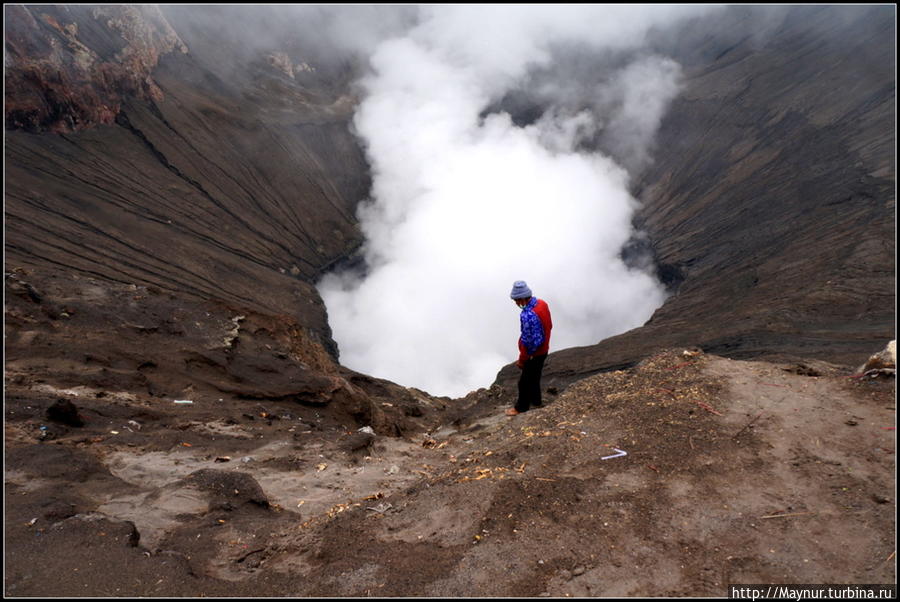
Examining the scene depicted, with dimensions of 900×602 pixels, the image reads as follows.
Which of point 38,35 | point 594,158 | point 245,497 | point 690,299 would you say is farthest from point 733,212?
point 38,35

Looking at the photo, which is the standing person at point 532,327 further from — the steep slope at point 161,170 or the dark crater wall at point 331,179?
the steep slope at point 161,170

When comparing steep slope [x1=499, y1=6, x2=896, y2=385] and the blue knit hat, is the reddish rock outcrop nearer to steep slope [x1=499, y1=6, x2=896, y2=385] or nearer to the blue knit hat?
steep slope [x1=499, y1=6, x2=896, y2=385]

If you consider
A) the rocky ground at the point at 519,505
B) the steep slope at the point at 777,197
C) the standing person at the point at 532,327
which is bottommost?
the rocky ground at the point at 519,505

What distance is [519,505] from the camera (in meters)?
3.36

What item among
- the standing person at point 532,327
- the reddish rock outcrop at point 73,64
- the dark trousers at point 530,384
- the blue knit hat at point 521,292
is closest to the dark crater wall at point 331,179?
the reddish rock outcrop at point 73,64

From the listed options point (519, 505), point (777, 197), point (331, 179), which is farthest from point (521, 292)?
point (331, 179)

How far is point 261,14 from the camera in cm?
3831

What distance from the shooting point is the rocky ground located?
2.78 meters

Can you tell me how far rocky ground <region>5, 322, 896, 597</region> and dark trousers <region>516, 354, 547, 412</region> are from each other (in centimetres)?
96

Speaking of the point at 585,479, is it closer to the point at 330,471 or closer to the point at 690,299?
the point at 330,471

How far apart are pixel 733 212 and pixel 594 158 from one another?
41.9 feet

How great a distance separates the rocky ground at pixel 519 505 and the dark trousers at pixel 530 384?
3.14 ft

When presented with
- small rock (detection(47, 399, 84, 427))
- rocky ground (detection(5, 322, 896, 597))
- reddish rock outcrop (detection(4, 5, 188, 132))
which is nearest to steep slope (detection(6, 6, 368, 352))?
reddish rock outcrop (detection(4, 5, 188, 132))

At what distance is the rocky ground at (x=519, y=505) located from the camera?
109 inches
